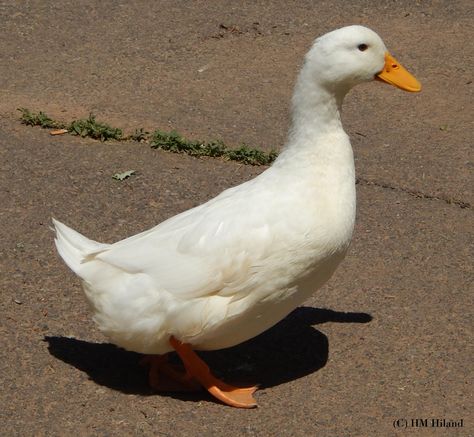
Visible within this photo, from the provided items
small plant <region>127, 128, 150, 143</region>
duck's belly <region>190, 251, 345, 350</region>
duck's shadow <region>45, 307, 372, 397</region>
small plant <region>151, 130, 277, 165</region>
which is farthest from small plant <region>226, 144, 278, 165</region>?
duck's belly <region>190, 251, 345, 350</region>

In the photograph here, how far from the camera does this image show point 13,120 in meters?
6.88

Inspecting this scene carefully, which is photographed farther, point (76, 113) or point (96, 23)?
point (96, 23)

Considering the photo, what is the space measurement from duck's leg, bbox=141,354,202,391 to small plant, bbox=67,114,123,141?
7.77 ft

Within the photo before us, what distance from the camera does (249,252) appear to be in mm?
4258

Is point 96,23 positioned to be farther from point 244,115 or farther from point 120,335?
point 120,335

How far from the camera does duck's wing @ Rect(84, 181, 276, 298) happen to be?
14.0ft

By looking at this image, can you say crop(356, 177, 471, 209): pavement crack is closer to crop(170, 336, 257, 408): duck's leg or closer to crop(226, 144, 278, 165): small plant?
crop(226, 144, 278, 165): small plant

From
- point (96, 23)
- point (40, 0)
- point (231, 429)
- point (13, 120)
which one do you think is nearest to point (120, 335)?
point (231, 429)

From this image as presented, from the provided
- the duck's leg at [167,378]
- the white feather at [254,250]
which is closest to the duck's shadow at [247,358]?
the duck's leg at [167,378]

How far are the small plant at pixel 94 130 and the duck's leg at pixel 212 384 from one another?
2594mm

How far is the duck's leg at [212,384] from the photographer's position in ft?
14.7

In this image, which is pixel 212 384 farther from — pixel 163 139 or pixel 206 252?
pixel 163 139

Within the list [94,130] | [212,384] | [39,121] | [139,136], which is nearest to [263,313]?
[212,384]

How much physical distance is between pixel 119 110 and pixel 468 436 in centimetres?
385
